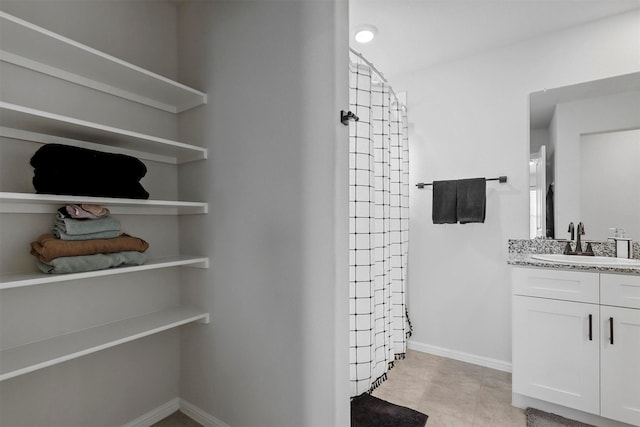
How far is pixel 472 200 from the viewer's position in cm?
242

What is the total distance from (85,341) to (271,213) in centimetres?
97

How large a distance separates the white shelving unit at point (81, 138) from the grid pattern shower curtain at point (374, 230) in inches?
33.2

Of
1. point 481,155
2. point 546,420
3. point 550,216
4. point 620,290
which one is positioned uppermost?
point 481,155

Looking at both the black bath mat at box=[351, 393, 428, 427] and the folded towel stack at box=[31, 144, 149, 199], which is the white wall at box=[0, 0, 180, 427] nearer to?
the folded towel stack at box=[31, 144, 149, 199]

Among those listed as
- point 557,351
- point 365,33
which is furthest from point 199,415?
point 365,33

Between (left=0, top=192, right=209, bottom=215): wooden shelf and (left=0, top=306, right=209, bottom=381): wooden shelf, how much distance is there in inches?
22.0

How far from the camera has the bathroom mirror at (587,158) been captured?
6.68ft

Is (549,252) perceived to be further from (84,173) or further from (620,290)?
(84,173)

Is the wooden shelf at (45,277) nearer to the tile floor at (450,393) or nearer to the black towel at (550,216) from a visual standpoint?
the tile floor at (450,393)

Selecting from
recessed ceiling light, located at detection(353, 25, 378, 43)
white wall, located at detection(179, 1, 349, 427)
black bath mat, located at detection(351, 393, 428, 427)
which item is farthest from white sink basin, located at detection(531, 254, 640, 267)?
recessed ceiling light, located at detection(353, 25, 378, 43)

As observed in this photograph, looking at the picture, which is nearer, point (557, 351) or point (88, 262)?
point (88, 262)

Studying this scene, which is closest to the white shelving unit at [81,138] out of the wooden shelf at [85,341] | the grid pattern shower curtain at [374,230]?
the wooden shelf at [85,341]

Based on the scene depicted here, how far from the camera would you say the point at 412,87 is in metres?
2.78

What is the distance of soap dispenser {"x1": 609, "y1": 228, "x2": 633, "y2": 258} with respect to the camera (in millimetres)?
1965
